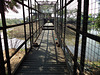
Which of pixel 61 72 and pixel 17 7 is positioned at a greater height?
pixel 17 7

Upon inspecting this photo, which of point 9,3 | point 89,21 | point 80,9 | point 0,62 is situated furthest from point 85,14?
point 9,3

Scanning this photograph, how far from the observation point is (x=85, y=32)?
4.45 ft

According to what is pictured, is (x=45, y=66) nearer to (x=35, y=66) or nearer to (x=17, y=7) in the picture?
(x=35, y=66)

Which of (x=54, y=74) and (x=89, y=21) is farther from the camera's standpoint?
(x=54, y=74)

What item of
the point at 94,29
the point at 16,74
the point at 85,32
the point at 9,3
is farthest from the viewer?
the point at 9,3

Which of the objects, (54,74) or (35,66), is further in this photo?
(35,66)

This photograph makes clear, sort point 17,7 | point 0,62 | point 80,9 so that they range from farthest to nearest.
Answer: point 17,7, point 0,62, point 80,9

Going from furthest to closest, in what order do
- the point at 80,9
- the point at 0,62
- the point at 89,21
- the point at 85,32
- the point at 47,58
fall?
the point at 47,58 < the point at 0,62 < the point at 80,9 < the point at 85,32 < the point at 89,21

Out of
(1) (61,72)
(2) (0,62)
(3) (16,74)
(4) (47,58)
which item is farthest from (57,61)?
(2) (0,62)

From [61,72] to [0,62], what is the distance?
59.5 inches

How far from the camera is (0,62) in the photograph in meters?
1.72

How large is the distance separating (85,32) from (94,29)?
0.75 ft

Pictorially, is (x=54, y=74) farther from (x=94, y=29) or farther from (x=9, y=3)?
(x=9, y=3)

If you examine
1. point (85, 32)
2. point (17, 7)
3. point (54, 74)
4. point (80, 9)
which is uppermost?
point (17, 7)
